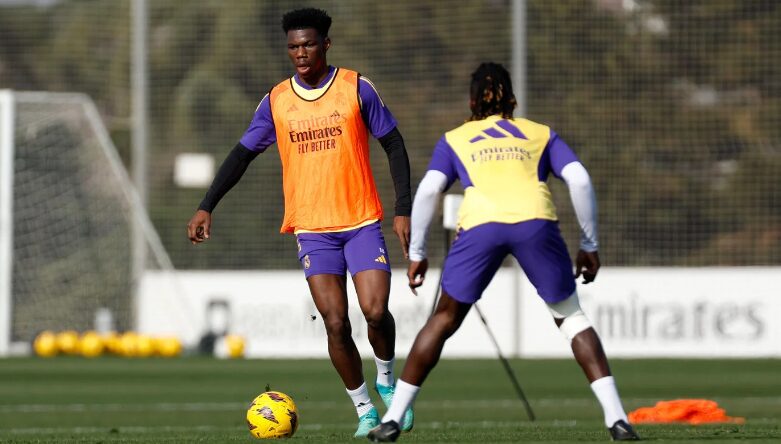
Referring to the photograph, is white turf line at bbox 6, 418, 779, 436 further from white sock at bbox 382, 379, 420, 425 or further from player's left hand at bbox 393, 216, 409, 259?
white sock at bbox 382, 379, 420, 425

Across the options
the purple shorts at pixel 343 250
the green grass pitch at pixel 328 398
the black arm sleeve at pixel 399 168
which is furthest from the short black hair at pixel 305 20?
the green grass pitch at pixel 328 398

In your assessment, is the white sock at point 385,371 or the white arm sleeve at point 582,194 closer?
the white arm sleeve at point 582,194

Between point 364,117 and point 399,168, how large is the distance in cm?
38

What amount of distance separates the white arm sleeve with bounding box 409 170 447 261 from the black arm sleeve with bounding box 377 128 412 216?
1.46 metres

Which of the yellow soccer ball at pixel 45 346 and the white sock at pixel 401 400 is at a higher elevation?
the white sock at pixel 401 400

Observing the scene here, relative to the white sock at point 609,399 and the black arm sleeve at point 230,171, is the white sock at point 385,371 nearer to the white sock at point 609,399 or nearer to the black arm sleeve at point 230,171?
the black arm sleeve at point 230,171

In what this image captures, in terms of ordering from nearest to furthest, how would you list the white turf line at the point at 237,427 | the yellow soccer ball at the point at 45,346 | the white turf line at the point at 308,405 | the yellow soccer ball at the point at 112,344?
the white turf line at the point at 237,427 → the white turf line at the point at 308,405 → the yellow soccer ball at the point at 45,346 → the yellow soccer ball at the point at 112,344

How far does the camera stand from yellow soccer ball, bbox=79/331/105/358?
1080 inches

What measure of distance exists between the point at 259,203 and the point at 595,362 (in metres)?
21.7

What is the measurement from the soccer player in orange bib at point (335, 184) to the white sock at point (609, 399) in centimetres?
184

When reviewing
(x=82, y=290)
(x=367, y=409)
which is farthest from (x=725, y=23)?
→ (x=367, y=409)

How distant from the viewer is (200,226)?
1038 centimetres

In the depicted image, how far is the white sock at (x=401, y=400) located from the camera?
8.70m

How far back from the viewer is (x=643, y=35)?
2762 cm
